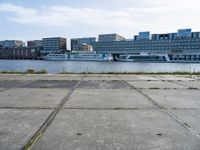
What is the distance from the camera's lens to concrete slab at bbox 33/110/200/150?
2836mm

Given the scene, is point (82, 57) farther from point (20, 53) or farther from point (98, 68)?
point (20, 53)

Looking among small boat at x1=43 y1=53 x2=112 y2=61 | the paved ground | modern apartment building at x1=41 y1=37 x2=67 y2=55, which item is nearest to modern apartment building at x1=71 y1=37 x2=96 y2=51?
modern apartment building at x1=41 y1=37 x2=67 y2=55

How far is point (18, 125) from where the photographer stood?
142 inches

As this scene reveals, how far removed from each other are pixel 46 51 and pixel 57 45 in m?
9.63

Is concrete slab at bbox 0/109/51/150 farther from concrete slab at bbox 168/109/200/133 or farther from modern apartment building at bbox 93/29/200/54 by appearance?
modern apartment building at bbox 93/29/200/54

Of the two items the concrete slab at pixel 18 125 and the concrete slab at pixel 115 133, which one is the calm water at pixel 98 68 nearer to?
the concrete slab at pixel 18 125

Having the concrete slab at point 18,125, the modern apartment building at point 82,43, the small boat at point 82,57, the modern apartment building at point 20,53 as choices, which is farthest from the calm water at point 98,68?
the modern apartment building at point 82,43

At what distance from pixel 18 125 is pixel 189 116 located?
120 inches

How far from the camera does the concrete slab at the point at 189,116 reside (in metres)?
3.81

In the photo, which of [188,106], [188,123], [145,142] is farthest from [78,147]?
[188,106]

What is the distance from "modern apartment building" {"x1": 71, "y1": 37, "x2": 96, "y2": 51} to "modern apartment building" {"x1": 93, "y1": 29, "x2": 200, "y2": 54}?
17.1 meters

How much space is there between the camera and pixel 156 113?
454 centimetres

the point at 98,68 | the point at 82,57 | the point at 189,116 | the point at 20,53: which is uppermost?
the point at 20,53

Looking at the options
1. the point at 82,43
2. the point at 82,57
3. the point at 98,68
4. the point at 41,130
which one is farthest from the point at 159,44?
the point at 41,130
